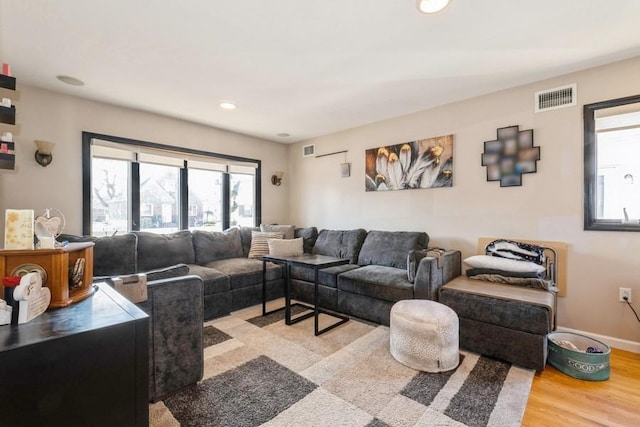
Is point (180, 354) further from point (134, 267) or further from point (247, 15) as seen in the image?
point (247, 15)

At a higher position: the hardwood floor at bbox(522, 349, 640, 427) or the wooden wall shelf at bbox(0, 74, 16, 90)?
the wooden wall shelf at bbox(0, 74, 16, 90)

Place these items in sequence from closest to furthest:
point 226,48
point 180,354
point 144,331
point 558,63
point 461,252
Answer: point 144,331 < point 180,354 < point 226,48 < point 558,63 < point 461,252

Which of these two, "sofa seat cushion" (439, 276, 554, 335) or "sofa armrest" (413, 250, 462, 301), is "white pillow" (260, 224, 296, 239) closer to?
"sofa armrest" (413, 250, 462, 301)

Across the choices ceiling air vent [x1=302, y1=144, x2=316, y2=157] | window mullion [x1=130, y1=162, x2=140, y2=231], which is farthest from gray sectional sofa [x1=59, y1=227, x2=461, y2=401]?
ceiling air vent [x1=302, y1=144, x2=316, y2=157]

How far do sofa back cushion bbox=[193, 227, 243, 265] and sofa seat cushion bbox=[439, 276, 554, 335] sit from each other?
2689 mm

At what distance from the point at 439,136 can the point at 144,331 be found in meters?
3.45

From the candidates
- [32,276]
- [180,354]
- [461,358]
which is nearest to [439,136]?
[461,358]

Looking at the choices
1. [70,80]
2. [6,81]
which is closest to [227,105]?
[70,80]

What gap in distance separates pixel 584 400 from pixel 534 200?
1693mm

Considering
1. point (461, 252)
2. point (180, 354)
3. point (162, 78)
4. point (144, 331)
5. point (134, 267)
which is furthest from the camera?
point (461, 252)

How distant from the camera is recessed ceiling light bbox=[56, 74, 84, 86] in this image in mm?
2633

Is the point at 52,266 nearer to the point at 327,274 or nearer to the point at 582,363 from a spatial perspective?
the point at 327,274

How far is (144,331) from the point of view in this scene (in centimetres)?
90

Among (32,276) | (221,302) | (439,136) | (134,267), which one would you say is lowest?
(221,302)
